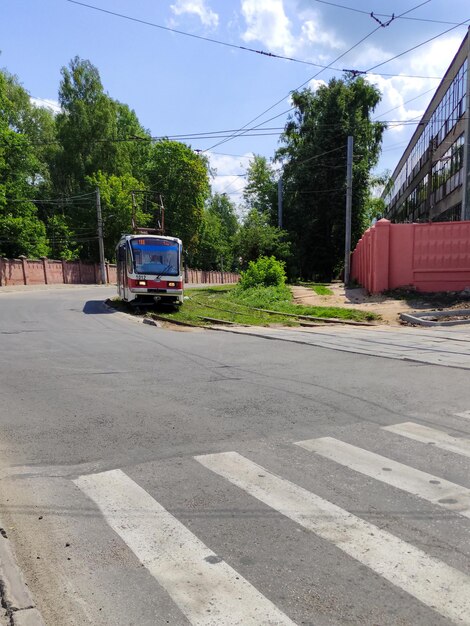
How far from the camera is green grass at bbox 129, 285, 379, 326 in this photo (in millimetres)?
18125

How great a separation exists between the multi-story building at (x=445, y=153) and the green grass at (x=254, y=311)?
893 centimetres

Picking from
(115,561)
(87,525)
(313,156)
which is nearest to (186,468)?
(87,525)

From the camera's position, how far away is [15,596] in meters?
2.62

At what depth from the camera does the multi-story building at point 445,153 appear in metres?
30.8

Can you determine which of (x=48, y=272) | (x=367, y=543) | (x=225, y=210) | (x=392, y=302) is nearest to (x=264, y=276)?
(x=392, y=302)

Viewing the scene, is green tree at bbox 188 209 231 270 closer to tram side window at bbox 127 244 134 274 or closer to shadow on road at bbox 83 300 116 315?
shadow on road at bbox 83 300 116 315

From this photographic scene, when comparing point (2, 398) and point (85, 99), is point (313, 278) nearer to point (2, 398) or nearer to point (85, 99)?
point (85, 99)

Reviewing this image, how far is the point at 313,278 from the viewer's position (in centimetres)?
4909

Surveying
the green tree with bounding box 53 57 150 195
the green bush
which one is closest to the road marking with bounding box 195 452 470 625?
the green bush

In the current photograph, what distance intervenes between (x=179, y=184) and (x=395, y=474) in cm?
5936

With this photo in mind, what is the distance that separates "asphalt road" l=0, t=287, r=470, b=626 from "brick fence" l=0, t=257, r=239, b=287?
4077cm

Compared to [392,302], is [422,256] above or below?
above

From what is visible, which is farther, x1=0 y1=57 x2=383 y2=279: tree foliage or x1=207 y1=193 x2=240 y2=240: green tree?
x1=207 y1=193 x2=240 y2=240: green tree

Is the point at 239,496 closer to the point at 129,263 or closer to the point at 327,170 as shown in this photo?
the point at 129,263
